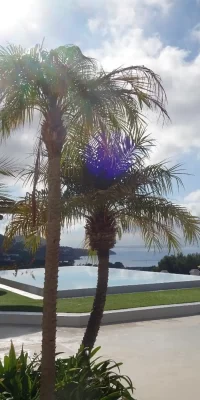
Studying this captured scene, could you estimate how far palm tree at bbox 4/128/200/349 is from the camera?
648 centimetres

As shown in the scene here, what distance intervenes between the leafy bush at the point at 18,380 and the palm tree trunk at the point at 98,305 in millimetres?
1012

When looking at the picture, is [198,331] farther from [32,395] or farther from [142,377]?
[32,395]

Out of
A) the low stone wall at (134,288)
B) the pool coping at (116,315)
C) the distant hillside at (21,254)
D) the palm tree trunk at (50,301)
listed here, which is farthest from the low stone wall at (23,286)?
the palm tree trunk at (50,301)

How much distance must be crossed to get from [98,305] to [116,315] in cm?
588

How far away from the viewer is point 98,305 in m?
6.89

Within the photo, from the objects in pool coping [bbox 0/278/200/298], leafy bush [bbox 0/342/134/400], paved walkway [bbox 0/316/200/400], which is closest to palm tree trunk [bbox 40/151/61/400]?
leafy bush [bbox 0/342/134/400]

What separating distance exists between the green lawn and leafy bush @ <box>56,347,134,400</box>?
22.8 feet

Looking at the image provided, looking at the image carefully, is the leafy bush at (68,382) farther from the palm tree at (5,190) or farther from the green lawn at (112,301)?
the green lawn at (112,301)

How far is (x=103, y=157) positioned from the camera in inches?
275

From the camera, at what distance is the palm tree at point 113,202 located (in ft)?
21.3

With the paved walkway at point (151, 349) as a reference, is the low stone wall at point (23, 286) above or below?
above

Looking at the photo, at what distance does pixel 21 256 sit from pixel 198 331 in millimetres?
4219

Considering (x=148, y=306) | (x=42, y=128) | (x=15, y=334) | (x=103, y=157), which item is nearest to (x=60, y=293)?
(x=148, y=306)

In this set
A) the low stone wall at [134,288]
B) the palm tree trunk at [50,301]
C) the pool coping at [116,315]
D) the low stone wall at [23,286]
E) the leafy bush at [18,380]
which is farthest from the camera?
the low stone wall at [23,286]
